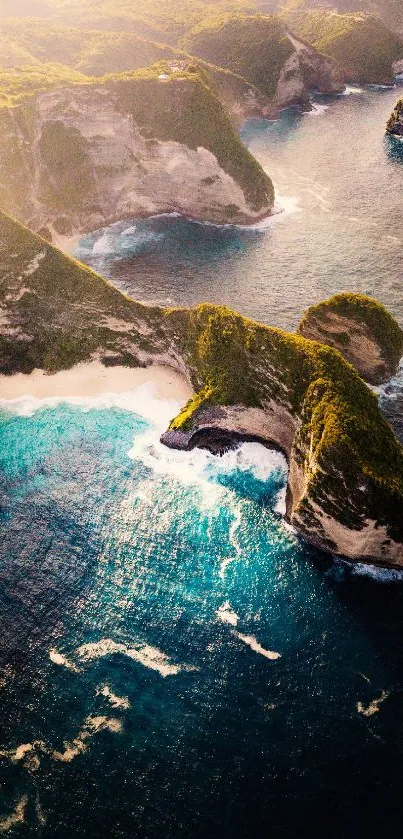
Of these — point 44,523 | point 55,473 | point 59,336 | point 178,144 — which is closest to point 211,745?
point 44,523

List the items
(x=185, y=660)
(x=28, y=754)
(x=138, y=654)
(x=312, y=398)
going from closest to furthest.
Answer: (x=28, y=754) < (x=185, y=660) < (x=138, y=654) < (x=312, y=398)

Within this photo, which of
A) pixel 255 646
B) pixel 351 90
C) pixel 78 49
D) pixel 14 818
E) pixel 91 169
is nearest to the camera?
pixel 14 818

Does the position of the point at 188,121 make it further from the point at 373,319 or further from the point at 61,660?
the point at 61,660

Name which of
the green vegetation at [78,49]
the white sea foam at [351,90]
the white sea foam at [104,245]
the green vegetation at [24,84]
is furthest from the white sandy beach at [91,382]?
the white sea foam at [351,90]

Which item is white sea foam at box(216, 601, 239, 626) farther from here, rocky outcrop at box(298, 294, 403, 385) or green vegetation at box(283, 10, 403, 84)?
green vegetation at box(283, 10, 403, 84)

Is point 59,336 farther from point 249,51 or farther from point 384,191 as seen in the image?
point 249,51

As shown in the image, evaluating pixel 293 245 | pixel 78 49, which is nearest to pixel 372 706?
pixel 293 245
